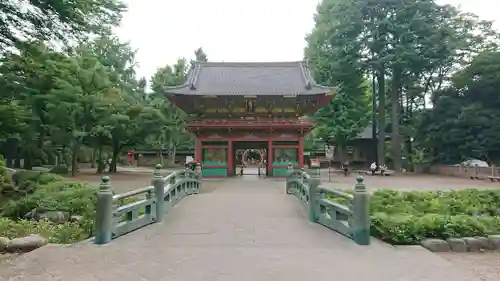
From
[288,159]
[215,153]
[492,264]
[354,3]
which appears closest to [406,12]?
[354,3]

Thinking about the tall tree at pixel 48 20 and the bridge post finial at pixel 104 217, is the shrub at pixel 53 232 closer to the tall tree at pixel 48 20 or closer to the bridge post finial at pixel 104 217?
the bridge post finial at pixel 104 217

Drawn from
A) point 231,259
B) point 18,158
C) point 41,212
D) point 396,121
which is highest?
point 396,121

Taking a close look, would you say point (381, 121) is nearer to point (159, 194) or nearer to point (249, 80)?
point (249, 80)

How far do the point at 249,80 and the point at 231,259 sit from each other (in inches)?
990

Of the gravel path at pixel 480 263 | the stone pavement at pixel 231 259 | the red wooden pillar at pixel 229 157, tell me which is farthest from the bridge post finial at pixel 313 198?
the red wooden pillar at pixel 229 157

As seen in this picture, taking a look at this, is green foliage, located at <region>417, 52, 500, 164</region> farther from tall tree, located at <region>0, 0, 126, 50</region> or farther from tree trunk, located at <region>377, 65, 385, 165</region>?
tall tree, located at <region>0, 0, 126, 50</region>

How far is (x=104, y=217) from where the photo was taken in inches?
276

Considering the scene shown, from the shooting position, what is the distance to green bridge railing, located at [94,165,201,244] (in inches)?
275

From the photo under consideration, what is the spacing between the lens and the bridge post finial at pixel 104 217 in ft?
22.7

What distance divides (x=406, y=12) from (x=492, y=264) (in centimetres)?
3062

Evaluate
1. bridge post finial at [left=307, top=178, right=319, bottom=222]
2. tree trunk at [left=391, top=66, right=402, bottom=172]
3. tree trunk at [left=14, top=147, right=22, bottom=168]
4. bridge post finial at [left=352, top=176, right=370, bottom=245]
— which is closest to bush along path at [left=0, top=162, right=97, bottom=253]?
bridge post finial at [left=307, top=178, right=319, bottom=222]

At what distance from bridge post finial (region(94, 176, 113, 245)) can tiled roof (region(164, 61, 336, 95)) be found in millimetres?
20157

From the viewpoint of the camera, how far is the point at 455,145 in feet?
96.2

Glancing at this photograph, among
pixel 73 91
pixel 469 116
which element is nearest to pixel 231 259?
pixel 73 91
